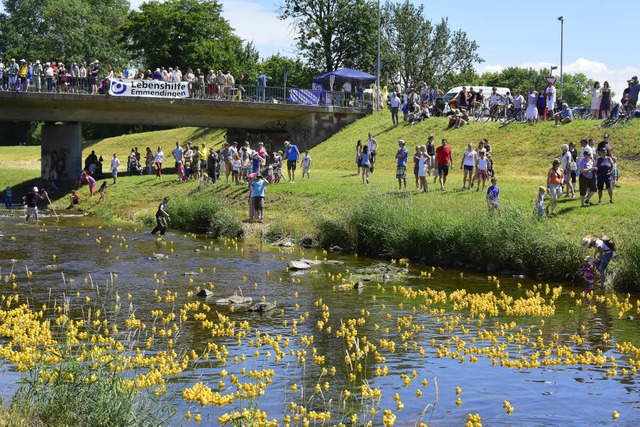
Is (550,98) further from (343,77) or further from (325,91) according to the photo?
(343,77)

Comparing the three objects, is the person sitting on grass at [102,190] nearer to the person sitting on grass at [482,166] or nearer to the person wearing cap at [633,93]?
the person sitting on grass at [482,166]

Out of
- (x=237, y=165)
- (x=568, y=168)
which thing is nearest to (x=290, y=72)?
(x=237, y=165)

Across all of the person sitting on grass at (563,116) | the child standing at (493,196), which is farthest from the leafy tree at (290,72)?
the child standing at (493,196)

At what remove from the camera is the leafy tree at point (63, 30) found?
101 metres

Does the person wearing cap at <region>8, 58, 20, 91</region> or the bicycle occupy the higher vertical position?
the person wearing cap at <region>8, 58, 20, 91</region>

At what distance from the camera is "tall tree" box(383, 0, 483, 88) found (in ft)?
298

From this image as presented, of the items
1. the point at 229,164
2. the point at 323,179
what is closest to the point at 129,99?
the point at 229,164

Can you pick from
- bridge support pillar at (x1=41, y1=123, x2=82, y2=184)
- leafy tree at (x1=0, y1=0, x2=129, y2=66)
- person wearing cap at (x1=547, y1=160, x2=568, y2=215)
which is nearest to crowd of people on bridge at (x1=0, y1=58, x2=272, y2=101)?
bridge support pillar at (x1=41, y1=123, x2=82, y2=184)

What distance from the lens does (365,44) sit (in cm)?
7831

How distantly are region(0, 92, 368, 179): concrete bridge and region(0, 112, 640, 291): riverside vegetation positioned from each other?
92.8 inches

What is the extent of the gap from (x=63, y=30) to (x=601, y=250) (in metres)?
90.9

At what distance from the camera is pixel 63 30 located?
103 meters

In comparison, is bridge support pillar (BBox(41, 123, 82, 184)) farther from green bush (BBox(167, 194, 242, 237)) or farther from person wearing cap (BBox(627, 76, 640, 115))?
person wearing cap (BBox(627, 76, 640, 115))

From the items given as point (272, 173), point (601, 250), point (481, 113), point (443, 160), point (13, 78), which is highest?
point (13, 78)
